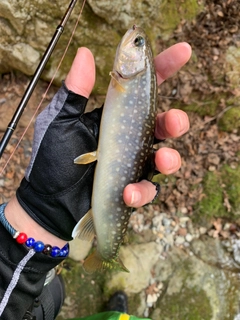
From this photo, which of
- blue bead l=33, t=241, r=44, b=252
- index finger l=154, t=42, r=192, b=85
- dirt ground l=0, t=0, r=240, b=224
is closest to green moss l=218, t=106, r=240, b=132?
dirt ground l=0, t=0, r=240, b=224

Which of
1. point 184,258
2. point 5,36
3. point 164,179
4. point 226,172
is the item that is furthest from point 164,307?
point 5,36

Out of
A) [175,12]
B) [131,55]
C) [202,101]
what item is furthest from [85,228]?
[175,12]

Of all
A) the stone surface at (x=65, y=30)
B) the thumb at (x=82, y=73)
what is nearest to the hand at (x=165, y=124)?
the thumb at (x=82, y=73)

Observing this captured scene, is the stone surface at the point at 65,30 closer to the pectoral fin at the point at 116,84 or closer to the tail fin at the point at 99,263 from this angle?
the pectoral fin at the point at 116,84

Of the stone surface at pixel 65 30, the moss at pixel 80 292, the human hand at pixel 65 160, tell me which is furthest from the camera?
the moss at pixel 80 292

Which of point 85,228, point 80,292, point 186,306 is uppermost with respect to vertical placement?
point 85,228

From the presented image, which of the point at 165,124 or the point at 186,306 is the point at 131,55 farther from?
the point at 186,306

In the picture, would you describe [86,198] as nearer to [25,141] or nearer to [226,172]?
[25,141]
